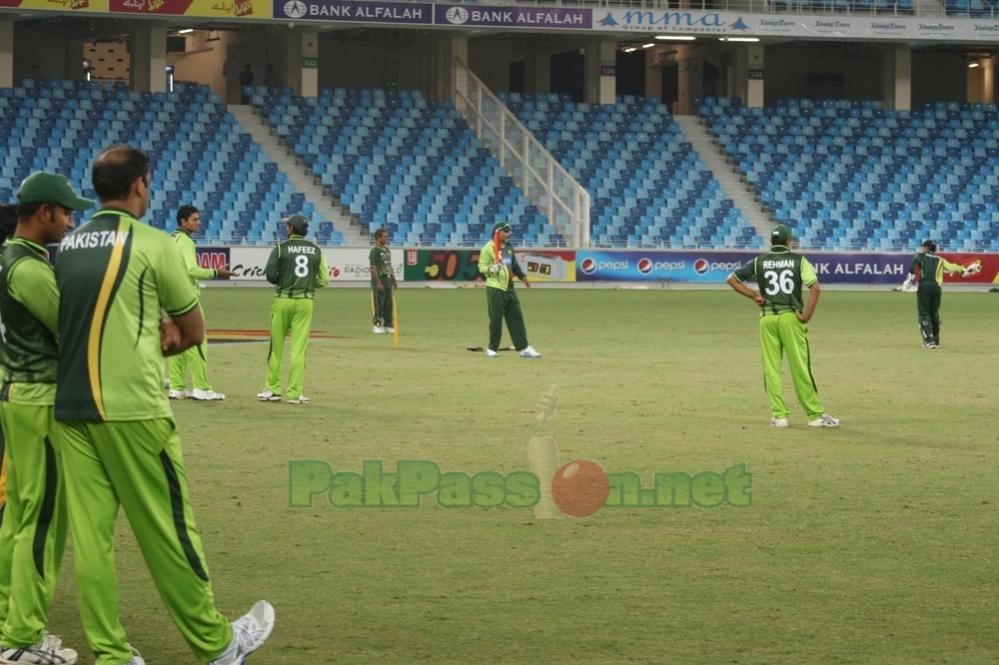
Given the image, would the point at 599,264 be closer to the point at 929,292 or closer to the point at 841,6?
the point at 841,6

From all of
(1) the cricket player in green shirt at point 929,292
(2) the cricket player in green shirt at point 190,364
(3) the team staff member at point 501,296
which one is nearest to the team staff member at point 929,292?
(1) the cricket player in green shirt at point 929,292

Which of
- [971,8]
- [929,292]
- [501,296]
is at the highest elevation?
[971,8]

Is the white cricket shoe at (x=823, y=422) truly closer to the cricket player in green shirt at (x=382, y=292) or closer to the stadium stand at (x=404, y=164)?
the cricket player in green shirt at (x=382, y=292)

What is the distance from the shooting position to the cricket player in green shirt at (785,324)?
16.2 meters

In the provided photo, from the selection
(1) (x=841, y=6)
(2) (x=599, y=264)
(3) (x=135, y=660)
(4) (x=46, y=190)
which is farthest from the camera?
(1) (x=841, y=6)

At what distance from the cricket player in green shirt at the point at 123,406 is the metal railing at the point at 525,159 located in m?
46.3

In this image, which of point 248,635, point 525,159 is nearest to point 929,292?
point 248,635

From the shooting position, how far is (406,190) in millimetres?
54469

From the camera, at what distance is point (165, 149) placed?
52500 millimetres

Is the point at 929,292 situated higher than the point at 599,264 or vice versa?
the point at 929,292

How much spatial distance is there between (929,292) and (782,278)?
13.0m

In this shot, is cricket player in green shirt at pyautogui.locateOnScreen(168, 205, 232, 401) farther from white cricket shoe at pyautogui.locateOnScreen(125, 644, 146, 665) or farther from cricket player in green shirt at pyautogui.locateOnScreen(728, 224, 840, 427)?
white cricket shoe at pyautogui.locateOnScreen(125, 644, 146, 665)

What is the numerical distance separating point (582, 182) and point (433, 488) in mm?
45598

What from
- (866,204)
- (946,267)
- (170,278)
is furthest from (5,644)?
(866,204)
